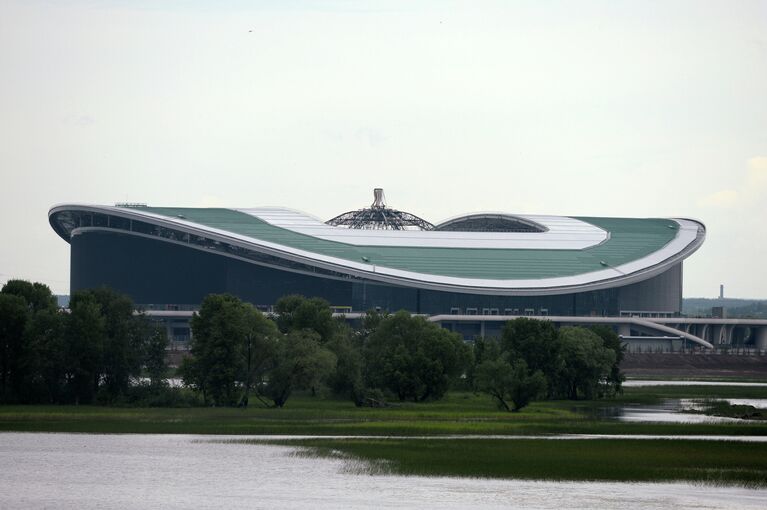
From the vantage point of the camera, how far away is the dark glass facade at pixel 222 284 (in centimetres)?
14112

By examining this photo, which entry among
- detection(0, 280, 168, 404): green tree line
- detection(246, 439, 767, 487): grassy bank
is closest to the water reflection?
detection(0, 280, 168, 404): green tree line

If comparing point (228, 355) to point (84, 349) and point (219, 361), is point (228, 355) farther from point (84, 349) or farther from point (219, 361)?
point (84, 349)

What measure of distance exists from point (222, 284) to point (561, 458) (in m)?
90.6

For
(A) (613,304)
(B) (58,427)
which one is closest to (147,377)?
(B) (58,427)

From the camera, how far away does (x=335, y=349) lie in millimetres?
83250

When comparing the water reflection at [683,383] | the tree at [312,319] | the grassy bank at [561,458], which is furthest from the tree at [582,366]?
the grassy bank at [561,458]

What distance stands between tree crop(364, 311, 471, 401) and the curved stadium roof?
53.5 m

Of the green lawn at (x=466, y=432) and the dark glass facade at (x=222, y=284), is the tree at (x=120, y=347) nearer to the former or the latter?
the green lawn at (x=466, y=432)

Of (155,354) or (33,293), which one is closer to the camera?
(155,354)

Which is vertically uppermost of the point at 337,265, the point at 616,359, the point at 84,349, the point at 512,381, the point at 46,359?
the point at 337,265

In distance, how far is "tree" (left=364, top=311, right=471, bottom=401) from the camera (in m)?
81.2

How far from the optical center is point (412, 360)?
8131 centimetres

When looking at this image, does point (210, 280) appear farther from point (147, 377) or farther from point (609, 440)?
point (609, 440)

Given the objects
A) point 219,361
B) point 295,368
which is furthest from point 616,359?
point 219,361
